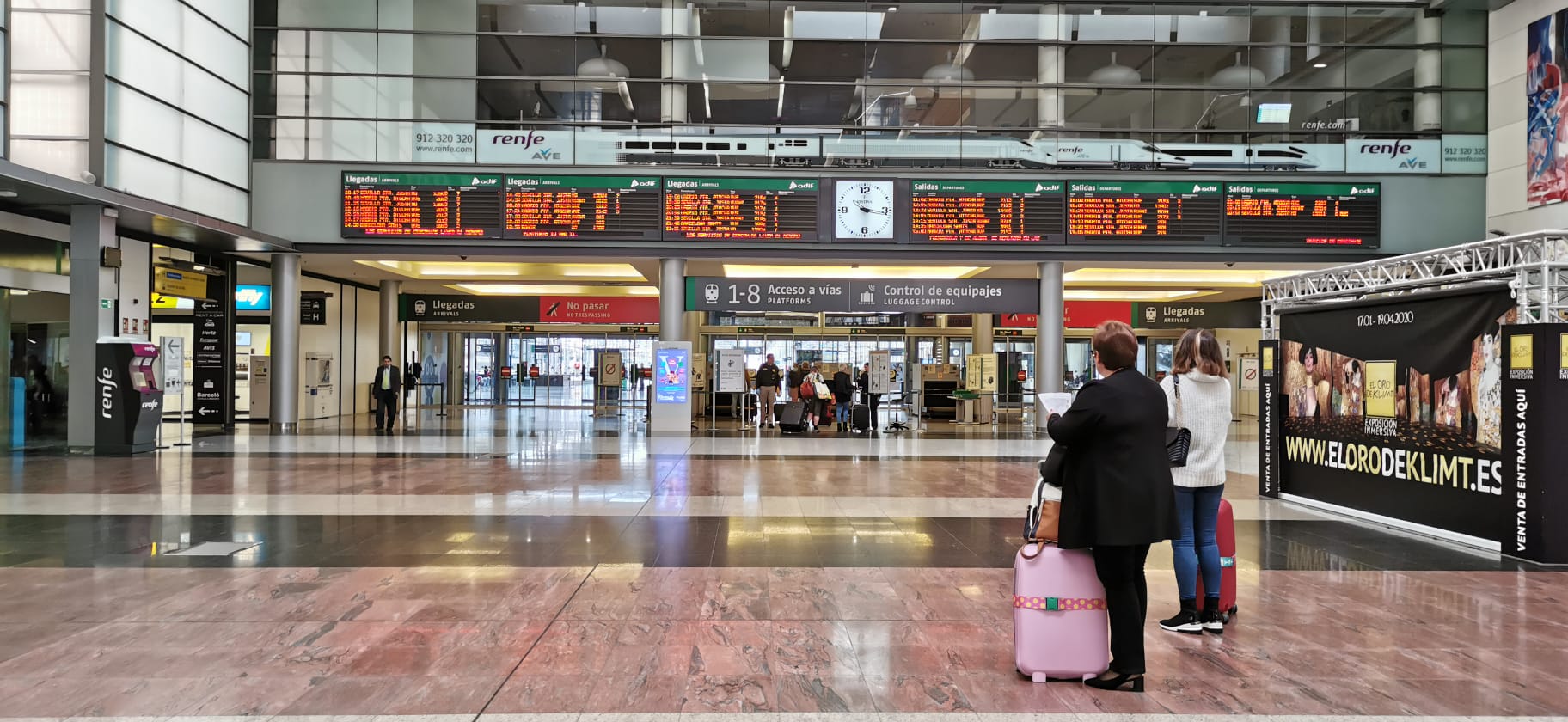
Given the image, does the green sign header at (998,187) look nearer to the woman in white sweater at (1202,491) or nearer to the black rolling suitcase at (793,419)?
the black rolling suitcase at (793,419)

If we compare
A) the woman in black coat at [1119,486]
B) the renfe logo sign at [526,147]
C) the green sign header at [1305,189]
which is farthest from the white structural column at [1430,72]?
the woman in black coat at [1119,486]

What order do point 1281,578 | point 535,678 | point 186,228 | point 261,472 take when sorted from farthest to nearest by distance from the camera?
point 186,228 → point 261,472 → point 1281,578 → point 535,678

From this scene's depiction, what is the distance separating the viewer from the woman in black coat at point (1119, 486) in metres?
3.42

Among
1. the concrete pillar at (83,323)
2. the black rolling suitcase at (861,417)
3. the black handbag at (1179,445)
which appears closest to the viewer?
the black handbag at (1179,445)

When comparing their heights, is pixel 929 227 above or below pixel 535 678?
above

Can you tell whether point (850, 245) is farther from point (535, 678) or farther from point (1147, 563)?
point (535, 678)

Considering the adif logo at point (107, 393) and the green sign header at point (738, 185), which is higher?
the green sign header at point (738, 185)

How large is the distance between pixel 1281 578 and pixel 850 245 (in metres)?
11.6

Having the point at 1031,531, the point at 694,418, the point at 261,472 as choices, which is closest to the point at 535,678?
the point at 1031,531

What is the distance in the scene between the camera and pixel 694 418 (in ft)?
72.0

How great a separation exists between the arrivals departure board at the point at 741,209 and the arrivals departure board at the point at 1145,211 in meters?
4.91

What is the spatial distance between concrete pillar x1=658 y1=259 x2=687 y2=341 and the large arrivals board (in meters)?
4.64

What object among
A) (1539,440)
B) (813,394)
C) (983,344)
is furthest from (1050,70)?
(1539,440)

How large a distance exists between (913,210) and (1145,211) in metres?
4.24
